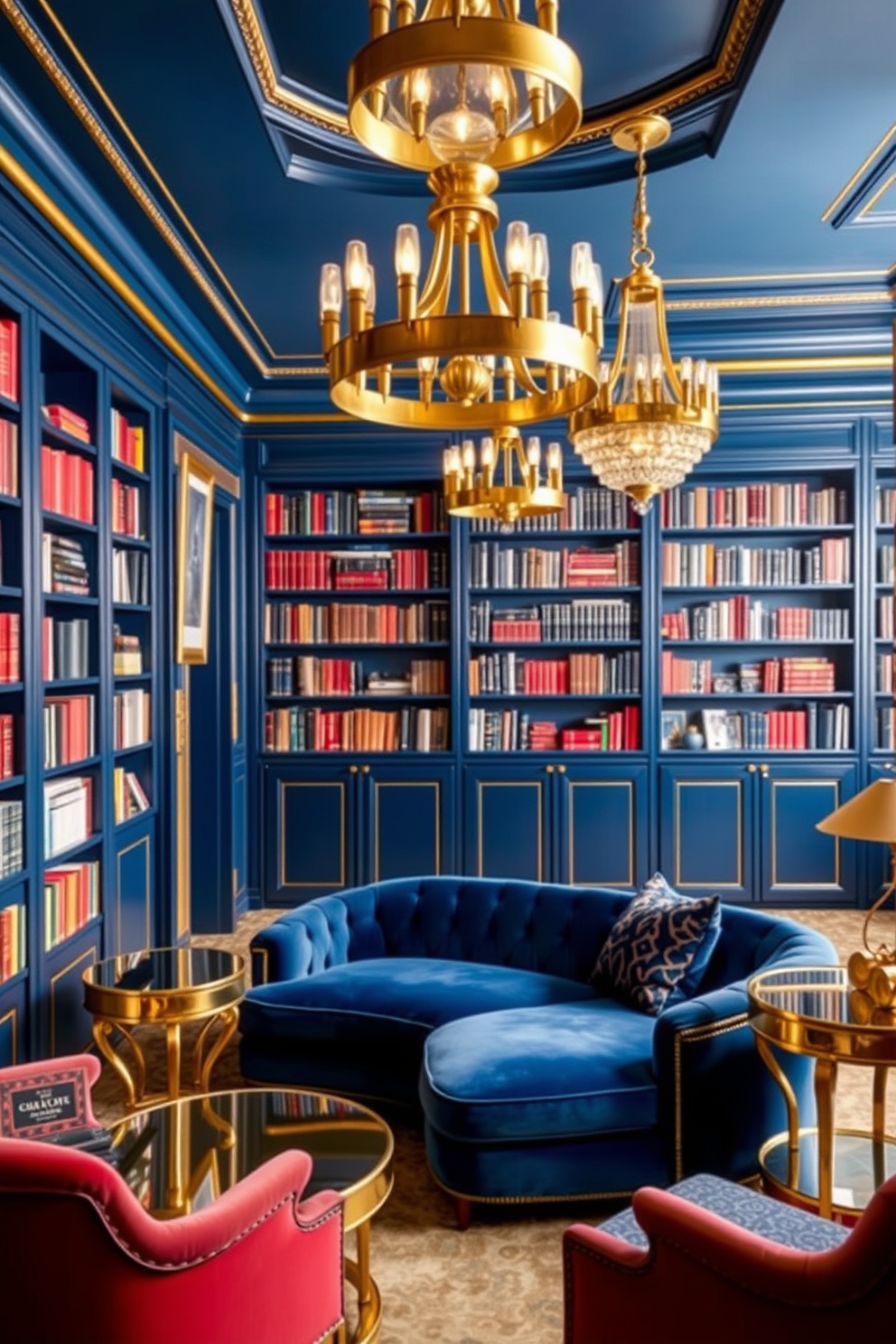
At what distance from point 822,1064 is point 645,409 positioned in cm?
179

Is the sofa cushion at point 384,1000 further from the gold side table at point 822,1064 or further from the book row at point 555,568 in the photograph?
the book row at point 555,568

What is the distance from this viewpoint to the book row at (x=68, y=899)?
142 inches

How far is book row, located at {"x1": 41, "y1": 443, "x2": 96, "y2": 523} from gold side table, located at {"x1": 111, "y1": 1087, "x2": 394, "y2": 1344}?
1.96 metres

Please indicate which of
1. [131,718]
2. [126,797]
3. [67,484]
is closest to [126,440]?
[67,484]

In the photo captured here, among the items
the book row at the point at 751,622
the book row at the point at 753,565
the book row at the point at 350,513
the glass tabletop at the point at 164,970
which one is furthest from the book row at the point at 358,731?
the glass tabletop at the point at 164,970

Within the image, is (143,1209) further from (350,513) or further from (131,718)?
(350,513)

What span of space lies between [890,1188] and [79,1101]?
1660 millimetres

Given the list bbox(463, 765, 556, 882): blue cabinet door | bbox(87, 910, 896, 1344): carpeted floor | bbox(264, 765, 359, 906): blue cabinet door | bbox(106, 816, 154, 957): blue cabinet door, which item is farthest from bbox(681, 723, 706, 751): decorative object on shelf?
bbox(87, 910, 896, 1344): carpeted floor

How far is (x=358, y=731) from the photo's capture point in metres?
6.50

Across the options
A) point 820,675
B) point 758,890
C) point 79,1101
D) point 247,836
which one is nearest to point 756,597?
point 820,675

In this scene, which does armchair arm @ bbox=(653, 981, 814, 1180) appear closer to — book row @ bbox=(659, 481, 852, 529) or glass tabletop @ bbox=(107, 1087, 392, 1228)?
glass tabletop @ bbox=(107, 1087, 392, 1228)

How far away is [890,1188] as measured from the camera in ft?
4.89

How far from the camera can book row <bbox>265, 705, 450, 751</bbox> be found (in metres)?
6.48

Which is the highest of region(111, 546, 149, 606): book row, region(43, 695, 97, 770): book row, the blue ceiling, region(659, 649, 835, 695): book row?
the blue ceiling
